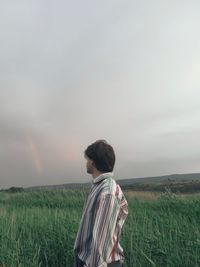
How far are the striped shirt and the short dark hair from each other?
6 cm

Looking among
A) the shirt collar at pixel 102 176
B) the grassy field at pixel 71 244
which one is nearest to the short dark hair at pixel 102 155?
the shirt collar at pixel 102 176

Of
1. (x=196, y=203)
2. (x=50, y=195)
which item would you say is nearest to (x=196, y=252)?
(x=196, y=203)

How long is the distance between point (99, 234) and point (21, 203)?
78.4ft

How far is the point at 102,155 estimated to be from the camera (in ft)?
12.1

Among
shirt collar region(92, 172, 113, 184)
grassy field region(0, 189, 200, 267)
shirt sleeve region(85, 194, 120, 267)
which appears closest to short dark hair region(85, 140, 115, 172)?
shirt collar region(92, 172, 113, 184)

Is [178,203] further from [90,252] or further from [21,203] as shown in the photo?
[90,252]

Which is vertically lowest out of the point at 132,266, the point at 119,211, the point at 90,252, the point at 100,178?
the point at 132,266

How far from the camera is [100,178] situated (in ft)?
12.1

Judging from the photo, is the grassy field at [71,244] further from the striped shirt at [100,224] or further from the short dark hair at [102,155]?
the short dark hair at [102,155]

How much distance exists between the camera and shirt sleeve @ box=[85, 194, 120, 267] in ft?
11.6

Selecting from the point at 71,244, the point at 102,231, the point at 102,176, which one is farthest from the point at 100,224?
the point at 71,244

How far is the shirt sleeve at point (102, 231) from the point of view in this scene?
354 cm

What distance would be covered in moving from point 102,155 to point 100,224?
517mm

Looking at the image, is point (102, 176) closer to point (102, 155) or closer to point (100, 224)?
point (102, 155)
